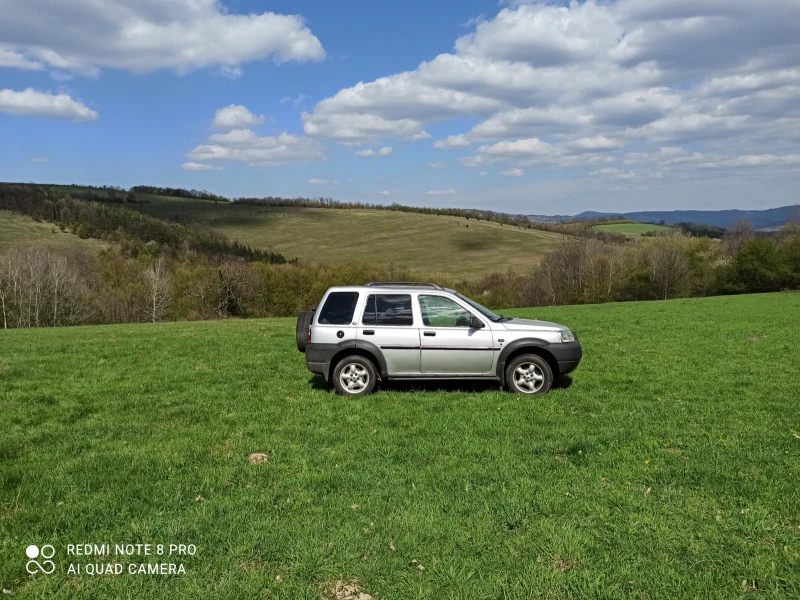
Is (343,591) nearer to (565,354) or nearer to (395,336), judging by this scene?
(395,336)

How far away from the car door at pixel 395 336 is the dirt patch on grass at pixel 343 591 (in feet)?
17.8

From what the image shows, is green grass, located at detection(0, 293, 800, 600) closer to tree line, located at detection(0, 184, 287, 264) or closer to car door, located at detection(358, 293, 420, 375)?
car door, located at detection(358, 293, 420, 375)

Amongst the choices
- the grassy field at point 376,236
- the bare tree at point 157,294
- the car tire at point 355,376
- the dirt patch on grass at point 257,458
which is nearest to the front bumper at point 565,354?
the car tire at point 355,376

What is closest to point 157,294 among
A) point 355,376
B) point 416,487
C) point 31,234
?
point 31,234

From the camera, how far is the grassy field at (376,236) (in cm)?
9494

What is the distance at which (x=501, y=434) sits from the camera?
270 inches

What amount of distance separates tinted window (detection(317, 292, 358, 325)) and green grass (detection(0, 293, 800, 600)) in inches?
51.5

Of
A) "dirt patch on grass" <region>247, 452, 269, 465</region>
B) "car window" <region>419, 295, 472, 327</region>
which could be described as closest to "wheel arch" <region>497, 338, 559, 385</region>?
"car window" <region>419, 295, 472, 327</region>

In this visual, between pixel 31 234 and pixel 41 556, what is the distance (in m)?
100

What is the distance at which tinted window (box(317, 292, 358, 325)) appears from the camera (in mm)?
9203

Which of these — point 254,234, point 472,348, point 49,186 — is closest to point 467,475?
point 472,348

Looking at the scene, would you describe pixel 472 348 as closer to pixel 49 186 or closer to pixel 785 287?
pixel 785 287

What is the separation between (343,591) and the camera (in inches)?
144

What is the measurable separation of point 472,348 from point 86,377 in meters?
7.92
